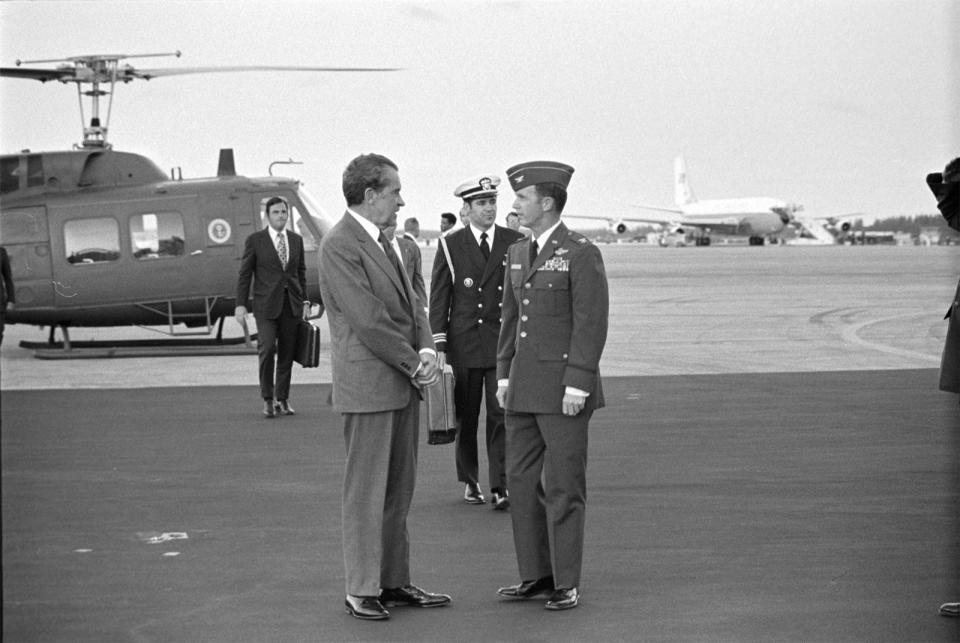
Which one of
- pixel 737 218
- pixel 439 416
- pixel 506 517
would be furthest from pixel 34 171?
Answer: pixel 737 218

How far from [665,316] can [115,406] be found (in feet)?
43.7

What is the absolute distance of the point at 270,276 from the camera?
1182 centimetres

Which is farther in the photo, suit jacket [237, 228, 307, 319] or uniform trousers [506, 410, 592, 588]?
suit jacket [237, 228, 307, 319]

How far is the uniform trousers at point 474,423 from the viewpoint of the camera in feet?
25.7

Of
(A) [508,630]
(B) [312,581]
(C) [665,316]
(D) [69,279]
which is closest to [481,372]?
(B) [312,581]

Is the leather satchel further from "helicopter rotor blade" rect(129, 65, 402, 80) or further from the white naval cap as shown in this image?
"helicopter rotor blade" rect(129, 65, 402, 80)

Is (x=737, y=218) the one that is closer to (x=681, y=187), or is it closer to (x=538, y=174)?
(x=681, y=187)

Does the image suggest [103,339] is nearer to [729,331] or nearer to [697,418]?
[729,331]

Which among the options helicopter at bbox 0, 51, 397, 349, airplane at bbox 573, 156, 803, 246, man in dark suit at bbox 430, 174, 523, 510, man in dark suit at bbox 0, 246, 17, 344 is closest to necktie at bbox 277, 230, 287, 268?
man in dark suit at bbox 0, 246, 17, 344

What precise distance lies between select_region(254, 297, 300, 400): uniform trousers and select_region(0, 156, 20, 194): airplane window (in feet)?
25.2

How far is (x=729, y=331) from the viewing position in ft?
66.3

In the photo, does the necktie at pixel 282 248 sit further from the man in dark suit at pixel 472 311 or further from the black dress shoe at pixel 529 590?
the black dress shoe at pixel 529 590

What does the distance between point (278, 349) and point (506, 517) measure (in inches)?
186

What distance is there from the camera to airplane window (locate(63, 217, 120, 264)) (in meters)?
18.0
